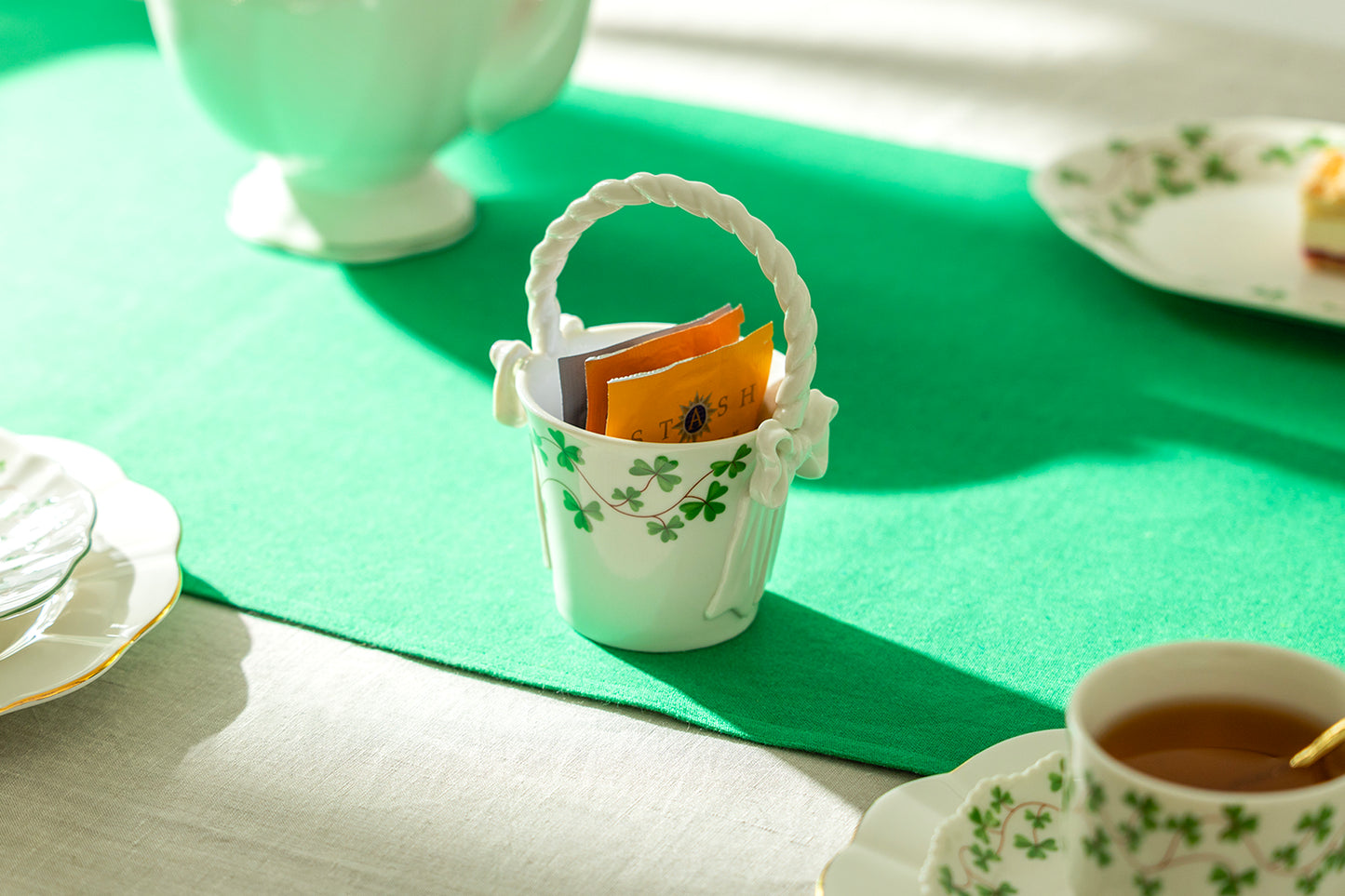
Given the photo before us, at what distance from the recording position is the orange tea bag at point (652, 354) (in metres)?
0.72

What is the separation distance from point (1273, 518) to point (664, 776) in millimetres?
525

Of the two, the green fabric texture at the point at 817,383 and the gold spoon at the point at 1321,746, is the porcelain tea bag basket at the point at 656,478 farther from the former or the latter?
the gold spoon at the point at 1321,746

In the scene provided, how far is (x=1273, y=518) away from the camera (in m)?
0.94

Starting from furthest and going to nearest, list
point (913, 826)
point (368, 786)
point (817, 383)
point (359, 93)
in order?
point (359, 93) → point (817, 383) → point (368, 786) → point (913, 826)

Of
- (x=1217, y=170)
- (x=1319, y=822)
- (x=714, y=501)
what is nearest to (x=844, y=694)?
(x=714, y=501)

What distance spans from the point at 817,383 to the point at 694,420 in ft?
1.36

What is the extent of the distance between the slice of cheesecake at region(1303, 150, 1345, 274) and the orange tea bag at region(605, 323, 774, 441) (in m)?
0.76

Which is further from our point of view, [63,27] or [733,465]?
[63,27]

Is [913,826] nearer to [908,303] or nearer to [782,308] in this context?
[782,308]

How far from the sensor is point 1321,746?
442 millimetres

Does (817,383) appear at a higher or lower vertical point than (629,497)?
lower

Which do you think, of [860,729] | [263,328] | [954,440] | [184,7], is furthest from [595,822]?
[184,7]

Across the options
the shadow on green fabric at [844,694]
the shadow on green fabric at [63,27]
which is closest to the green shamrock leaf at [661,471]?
the shadow on green fabric at [844,694]

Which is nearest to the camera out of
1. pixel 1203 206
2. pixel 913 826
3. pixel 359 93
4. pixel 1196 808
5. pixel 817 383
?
pixel 1196 808
